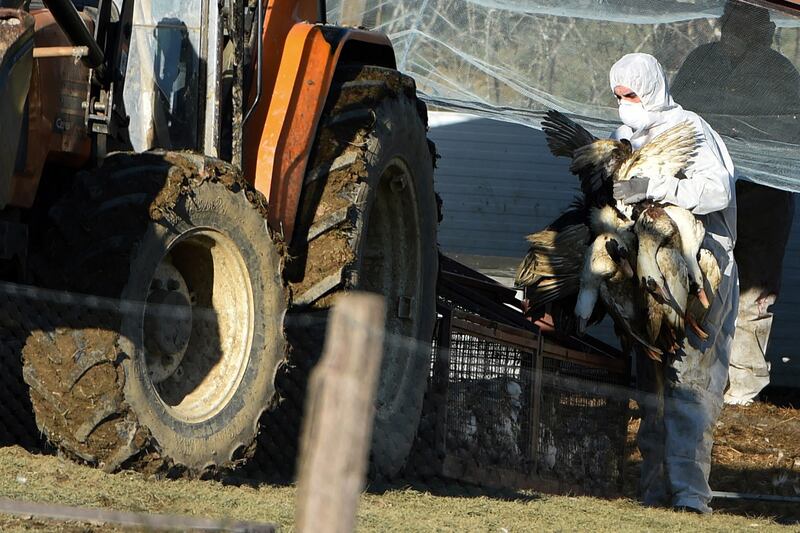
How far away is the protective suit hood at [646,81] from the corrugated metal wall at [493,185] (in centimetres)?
522

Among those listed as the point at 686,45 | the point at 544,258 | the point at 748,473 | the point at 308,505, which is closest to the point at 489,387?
the point at 544,258

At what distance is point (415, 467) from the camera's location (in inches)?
258

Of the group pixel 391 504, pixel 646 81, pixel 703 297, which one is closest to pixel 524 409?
pixel 703 297

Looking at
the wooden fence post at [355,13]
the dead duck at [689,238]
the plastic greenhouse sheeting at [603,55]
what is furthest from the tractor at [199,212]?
the wooden fence post at [355,13]

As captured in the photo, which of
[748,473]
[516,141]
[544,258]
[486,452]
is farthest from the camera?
[516,141]

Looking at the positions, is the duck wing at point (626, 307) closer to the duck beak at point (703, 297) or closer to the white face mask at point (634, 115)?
the duck beak at point (703, 297)

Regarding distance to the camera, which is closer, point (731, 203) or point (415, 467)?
point (415, 467)

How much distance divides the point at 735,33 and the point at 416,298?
390 cm

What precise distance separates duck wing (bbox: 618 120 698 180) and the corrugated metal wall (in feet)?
18.2

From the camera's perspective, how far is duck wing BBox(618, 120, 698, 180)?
715 cm

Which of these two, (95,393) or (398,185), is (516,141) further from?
(95,393)

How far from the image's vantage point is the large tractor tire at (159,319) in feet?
14.9

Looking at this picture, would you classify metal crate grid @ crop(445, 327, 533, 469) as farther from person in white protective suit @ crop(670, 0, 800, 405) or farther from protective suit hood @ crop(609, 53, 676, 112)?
person in white protective suit @ crop(670, 0, 800, 405)

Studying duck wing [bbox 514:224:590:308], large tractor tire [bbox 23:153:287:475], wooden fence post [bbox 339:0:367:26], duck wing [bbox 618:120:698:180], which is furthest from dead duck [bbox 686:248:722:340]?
wooden fence post [bbox 339:0:367:26]
